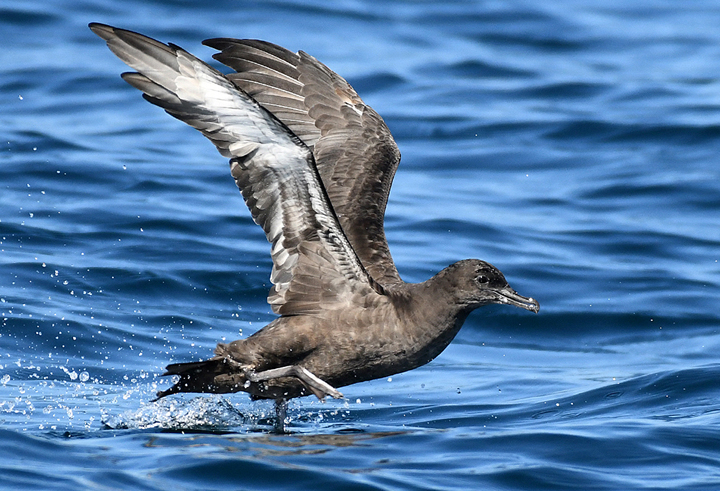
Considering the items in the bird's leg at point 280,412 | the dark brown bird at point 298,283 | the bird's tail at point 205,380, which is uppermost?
the dark brown bird at point 298,283

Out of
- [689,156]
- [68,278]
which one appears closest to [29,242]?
[68,278]

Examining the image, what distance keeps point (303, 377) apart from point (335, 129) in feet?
7.82

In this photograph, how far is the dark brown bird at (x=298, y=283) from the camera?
19.8 feet

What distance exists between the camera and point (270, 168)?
6293 mm

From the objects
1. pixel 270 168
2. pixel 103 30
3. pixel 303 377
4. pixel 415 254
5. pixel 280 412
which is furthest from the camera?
pixel 415 254

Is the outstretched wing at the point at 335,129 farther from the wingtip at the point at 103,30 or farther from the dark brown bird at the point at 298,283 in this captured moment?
the wingtip at the point at 103,30

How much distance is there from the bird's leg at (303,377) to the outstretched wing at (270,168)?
402 mm

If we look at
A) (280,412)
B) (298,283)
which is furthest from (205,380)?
(298,283)

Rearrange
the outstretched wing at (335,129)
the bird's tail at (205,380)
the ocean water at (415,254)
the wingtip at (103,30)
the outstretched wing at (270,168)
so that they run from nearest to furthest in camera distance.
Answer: the wingtip at (103,30) → the outstretched wing at (270,168) → the ocean water at (415,254) → the bird's tail at (205,380) → the outstretched wing at (335,129)

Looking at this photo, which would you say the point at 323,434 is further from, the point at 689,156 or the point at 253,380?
the point at 689,156

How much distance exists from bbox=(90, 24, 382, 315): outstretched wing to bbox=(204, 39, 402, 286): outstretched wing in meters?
0.78

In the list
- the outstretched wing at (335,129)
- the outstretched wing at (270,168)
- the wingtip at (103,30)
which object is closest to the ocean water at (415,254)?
the outstretched wing at (270,168)

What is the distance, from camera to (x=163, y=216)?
38.0ft

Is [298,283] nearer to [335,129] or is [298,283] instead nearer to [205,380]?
[205,380]
